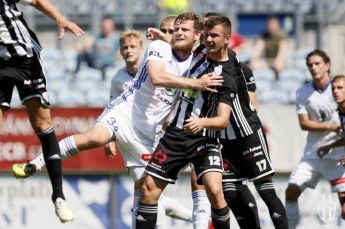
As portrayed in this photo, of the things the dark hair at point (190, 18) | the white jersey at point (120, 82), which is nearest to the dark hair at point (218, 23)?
the dark hair at point (190, 18)

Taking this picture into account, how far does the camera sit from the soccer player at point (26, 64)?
852cm

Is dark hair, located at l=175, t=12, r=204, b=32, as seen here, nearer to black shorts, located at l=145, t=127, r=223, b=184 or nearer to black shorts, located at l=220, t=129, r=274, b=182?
black shorts, located at l=145, t=127, r=223, b=184

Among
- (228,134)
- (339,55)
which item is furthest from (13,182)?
(339,55)

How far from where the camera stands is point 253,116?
9945mm

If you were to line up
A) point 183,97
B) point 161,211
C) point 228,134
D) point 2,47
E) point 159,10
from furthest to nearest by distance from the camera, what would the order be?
point 159,10 → point 161,211 → point 228,134 → point 183,97 → point 2,47

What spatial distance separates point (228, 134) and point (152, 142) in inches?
31.1

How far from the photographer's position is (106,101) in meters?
15.7

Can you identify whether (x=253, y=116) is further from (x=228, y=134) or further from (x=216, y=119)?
(x=216, y=119)

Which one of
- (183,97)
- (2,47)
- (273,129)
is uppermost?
(2,47)

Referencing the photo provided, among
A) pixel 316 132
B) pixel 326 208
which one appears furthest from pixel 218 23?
pixel 326 208

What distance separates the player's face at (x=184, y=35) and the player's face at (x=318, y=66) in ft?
9.39

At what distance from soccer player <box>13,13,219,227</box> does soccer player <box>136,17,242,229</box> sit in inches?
6.5

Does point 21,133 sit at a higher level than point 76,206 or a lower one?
higher

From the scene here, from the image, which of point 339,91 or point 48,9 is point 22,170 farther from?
point 339,91
